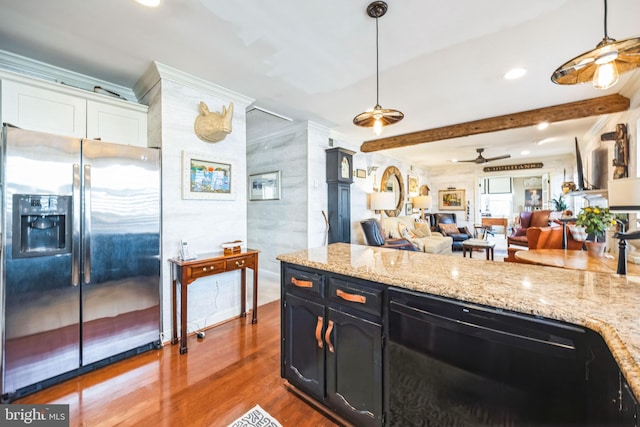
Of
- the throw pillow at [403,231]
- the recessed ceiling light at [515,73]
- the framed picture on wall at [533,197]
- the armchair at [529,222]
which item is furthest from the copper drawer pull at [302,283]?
the framed picture on wall at [533,197]

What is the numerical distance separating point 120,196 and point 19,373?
134 centimetres

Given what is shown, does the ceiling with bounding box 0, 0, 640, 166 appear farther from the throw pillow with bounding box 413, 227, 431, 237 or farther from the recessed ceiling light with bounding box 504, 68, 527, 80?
the throw pillow with bounding box 413, 227, 431, 237

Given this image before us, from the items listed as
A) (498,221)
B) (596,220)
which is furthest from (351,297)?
(498,221)

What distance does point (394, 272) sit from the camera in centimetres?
138

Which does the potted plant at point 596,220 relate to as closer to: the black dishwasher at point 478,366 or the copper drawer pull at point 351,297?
the black dishwasher at point 478,366

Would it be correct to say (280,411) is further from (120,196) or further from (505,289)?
(120,196)

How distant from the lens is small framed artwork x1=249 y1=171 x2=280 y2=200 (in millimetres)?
4649

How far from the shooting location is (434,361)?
1184 millimetres

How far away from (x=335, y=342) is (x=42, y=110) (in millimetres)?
2898

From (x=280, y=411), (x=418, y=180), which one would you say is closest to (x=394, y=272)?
(x=280, y=411)

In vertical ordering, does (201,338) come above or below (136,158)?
below

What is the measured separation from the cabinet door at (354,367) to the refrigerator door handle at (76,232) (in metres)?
1.93

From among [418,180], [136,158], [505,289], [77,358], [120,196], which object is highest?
[418,180]
